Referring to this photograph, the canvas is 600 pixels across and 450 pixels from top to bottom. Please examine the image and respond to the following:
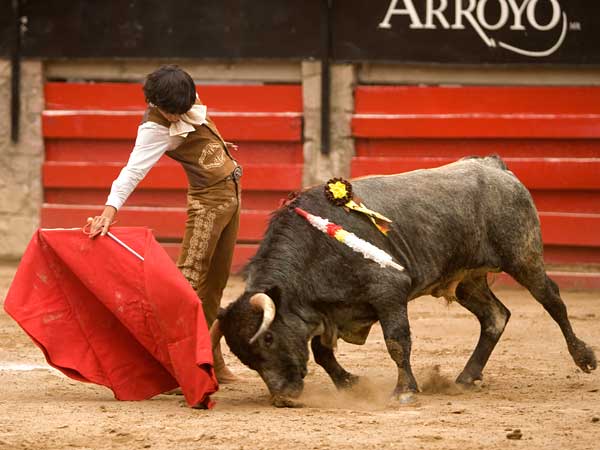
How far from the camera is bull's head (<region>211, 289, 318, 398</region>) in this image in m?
6.20

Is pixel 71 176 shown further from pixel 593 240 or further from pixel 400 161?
pixel 593 240

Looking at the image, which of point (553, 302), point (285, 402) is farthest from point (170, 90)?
point (553, 302)

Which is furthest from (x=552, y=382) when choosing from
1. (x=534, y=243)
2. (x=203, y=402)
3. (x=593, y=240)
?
(x=593, y=240)

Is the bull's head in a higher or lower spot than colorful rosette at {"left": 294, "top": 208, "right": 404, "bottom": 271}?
lower

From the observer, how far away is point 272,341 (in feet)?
20.4

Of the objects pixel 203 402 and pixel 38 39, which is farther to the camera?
pixel 38 39

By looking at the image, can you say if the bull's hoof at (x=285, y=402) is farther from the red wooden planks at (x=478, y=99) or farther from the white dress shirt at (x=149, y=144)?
the red wooden planks at (x=478, y=99)

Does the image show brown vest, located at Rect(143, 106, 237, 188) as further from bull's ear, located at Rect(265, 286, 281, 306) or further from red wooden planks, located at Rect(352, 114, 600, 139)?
red wooden planks, located at Rect(352, 114, 600, 139)

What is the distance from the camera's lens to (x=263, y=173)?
10.9 m

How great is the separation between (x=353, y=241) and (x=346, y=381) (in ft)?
2.52

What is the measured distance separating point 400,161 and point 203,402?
4.95 meters

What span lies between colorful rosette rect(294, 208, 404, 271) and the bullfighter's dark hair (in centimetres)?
79

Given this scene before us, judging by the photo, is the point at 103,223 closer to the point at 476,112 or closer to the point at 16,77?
the point at 476,112

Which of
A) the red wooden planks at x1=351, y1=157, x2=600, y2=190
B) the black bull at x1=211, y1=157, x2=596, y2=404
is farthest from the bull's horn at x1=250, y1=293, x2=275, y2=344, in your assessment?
the red wooden planks at x1=351, y1=157, x2=600, y2=190
